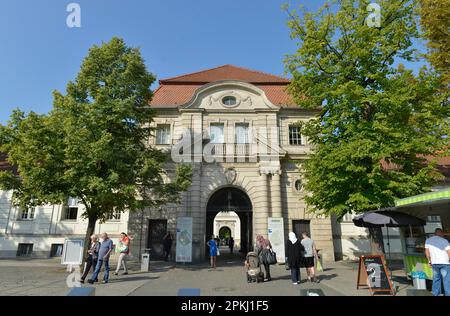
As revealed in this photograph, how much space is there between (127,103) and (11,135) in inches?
221

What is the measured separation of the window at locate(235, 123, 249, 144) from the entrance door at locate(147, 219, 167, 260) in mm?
7881

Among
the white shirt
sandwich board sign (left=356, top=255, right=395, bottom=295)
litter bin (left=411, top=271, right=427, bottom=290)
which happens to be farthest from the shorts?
the white shirt

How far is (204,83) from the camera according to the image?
23.1 m

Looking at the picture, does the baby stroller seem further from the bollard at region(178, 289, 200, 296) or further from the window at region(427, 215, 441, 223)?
the bollard at region(178, 289, 200, 296)

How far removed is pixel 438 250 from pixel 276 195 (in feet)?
40.0

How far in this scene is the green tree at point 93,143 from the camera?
12.7 meters

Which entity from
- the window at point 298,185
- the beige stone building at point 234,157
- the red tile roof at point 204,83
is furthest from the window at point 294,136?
the window at point 298,185

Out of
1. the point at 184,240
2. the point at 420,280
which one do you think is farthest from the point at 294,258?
the point at 184,240

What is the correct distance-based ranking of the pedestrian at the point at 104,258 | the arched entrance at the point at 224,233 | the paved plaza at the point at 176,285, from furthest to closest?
the arched entrance at the point at 224,233, the pedestrian at the point at 104,258, the paved plaza at the point at 176,285

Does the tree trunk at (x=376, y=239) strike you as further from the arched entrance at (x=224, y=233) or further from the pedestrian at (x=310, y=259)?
the arched entrance at (x=224, y=233)

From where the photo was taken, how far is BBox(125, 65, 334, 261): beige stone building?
19.4 metres

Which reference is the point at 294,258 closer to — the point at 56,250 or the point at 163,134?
the point at 163,134

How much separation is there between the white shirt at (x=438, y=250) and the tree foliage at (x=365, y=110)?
4486 mm

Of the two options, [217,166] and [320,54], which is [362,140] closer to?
[320,54]
